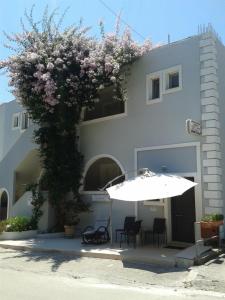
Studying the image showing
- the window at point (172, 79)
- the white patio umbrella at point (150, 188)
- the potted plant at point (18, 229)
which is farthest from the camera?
the potted plant at point (18, 229)

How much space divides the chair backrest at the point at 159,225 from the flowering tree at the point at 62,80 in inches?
161

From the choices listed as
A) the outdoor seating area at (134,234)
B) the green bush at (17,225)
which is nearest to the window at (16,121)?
the green bush at (17,225)

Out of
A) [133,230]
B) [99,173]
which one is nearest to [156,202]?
[133,230]

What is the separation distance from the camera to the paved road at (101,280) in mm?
7598

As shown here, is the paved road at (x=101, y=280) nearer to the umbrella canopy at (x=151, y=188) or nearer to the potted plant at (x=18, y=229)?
the umbrella canopy at (x=151, y=188)

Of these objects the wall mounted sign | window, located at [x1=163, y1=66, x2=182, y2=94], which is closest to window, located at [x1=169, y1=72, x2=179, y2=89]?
window, located at [x1=163, y1=66, x2=182, y2=94]

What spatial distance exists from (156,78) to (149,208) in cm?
493

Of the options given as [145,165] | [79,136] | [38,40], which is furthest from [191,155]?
[38,40]

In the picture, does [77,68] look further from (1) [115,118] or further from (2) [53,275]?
(2) [53,275]

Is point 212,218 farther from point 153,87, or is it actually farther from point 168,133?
point 153,87

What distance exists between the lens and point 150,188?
37.3ft

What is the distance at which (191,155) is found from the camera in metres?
13.1

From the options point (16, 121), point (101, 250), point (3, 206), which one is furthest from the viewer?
point (3, 206)

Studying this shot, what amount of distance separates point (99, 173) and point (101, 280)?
26.1ft
